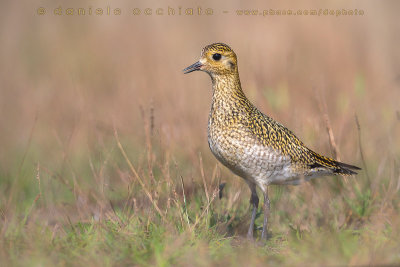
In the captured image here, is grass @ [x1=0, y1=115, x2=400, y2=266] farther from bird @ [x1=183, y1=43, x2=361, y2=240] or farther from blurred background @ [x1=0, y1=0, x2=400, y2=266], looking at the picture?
blurred background @ [x1=0, y1=0, x2=400, y2=266]

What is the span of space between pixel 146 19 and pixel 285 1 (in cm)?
286

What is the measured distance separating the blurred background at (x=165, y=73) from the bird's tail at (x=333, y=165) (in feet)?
4.93

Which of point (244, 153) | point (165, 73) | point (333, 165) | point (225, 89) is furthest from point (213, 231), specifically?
point (165, 73)

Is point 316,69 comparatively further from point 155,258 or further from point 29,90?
point 155,258

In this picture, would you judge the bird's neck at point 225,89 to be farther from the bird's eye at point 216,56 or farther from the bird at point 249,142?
the bird's eye at point 216,56

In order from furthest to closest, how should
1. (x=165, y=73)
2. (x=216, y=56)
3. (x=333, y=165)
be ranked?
(x=165, y=73)
(x=333, y=165)
(x=216, y=56)

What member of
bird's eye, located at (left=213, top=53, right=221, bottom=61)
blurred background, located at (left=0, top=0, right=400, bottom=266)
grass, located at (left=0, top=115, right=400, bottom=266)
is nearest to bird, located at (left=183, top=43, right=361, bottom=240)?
bird's eye, located at (left=213, top=53, right=221, bottom=61)

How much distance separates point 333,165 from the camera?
5.91 meters

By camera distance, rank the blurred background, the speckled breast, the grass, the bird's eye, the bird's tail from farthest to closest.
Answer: the blurred background → the bird's tail → the bird's eye → the speckled breast → the grass

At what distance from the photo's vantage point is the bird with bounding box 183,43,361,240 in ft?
17.6

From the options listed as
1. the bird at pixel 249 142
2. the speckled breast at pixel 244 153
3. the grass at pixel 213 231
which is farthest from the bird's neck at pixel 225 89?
the grass at pixel 213 231

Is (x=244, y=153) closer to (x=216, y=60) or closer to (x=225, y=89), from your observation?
(x=225, y=89)

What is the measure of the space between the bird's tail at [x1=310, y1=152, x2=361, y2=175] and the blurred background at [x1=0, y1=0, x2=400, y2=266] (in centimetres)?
150

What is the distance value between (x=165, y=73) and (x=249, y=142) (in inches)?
187
